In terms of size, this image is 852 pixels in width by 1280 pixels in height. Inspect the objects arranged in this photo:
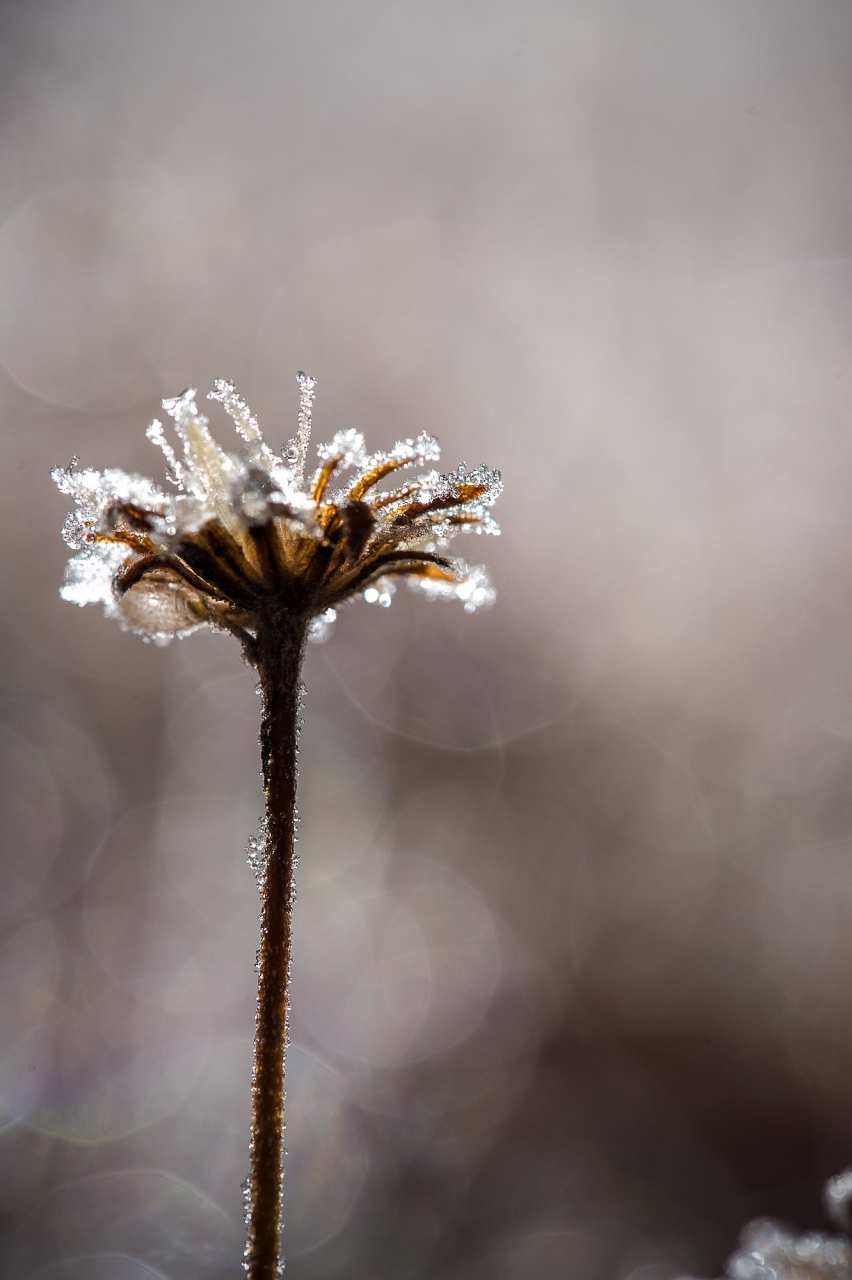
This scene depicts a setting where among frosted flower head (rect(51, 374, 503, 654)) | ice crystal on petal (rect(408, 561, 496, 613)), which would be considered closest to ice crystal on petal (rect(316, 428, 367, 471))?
frosted flower head (rect(51, 374, 503, 654))

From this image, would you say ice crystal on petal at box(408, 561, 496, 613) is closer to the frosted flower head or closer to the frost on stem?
the frosted flower head

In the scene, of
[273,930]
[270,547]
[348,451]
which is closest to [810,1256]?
[273,930]

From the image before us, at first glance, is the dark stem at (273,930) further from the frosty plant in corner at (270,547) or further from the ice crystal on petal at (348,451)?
the ice crystal on petal at (348,451)

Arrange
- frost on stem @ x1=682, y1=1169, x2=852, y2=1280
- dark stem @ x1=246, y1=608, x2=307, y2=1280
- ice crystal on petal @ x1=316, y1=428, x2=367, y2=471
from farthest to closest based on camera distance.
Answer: ice crystal on petal @ x1=316, y1=428, x2=367, y2=471 < dark stem @ x1=246, y1=608, x2=307, y2=1280 < frost on stem @ x1=682, y1=1169, x2=852, y2=1280

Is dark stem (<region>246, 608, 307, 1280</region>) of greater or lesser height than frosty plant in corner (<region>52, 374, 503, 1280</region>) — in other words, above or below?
below

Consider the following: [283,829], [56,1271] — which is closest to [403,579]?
[283,829]

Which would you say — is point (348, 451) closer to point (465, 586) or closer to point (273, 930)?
point (465, 586)

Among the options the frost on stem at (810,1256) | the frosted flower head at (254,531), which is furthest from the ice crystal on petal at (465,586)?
the frost on stem at (810,1256)
